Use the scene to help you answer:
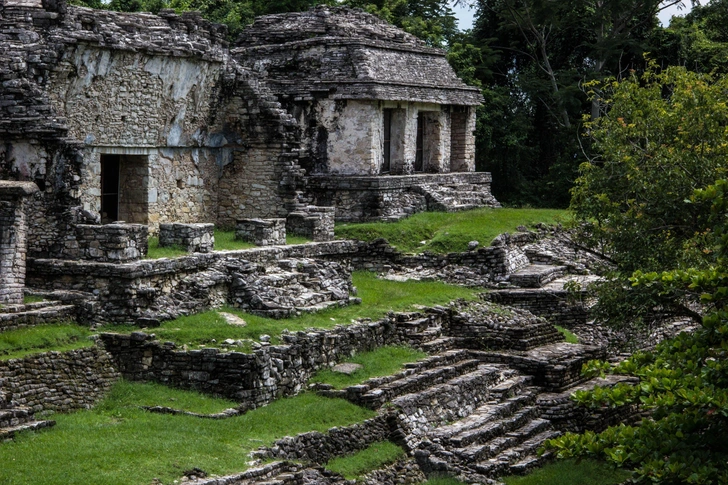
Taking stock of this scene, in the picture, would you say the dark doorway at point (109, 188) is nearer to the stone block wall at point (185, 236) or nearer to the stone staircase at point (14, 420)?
the stone block wall at point (185, 236)

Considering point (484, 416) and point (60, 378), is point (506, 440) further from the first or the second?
point (60, 378)

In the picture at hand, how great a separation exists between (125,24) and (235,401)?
294 inches

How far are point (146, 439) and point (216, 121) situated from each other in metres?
10.3

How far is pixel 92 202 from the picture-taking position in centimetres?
2223

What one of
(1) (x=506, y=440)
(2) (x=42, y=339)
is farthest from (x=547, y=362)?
(2) (x=42, y=339)

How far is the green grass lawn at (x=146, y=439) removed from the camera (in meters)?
14.8

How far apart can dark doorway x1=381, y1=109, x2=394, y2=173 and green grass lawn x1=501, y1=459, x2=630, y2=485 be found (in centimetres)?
1153

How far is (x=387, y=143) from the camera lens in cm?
2975

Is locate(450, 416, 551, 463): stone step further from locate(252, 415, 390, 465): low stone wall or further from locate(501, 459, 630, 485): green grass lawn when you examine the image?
locate(252, 415, 390, 465): low stone wall

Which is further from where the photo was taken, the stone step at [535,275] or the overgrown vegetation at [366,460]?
the stone step at [535,275]

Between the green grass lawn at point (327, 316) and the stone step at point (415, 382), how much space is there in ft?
4.72

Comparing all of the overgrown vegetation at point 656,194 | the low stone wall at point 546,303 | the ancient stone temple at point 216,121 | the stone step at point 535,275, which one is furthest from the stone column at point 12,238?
the stone step at point 535,275

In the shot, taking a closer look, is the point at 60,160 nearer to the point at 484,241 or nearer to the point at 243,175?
the point at 243,175

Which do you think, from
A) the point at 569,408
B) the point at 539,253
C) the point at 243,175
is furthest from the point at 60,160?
the point at 539,253
